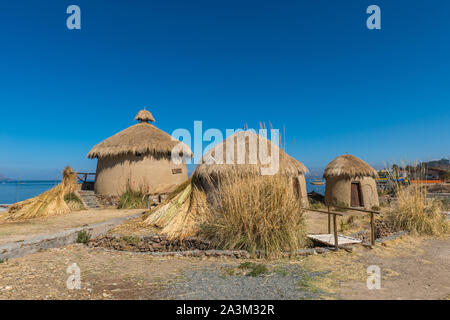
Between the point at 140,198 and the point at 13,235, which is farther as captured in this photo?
the point at 140,198

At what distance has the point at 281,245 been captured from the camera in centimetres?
443

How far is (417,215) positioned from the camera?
20.8 ft

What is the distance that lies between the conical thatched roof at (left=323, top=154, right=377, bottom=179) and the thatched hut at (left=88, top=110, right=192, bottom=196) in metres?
7.29

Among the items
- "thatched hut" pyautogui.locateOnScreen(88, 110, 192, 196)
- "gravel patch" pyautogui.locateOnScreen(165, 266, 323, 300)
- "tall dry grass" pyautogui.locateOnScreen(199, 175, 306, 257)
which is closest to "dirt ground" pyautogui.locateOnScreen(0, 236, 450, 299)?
"gravel patch" pyautogui.locateOnScreen(165, 266, 323, 300)

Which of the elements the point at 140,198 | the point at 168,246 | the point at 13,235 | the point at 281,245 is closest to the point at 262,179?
the point at 281,245

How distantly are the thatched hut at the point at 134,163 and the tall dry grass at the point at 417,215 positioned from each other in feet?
27.5

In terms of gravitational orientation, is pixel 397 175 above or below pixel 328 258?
above

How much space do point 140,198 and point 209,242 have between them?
7451mm

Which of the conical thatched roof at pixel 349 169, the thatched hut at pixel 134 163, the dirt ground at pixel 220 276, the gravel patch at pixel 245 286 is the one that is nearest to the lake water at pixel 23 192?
the thatched hut at pixel 134 163

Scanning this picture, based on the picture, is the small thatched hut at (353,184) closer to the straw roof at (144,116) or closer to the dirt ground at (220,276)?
the dirt ground at (220,276)

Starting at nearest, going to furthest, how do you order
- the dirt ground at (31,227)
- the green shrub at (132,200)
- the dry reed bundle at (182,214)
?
the dirt ground at (31,227)
the dry reed bundle at (182,214)
the green shrub at (132,200)

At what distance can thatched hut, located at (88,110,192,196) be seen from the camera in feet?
40.0

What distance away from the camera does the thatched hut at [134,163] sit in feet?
40.0
